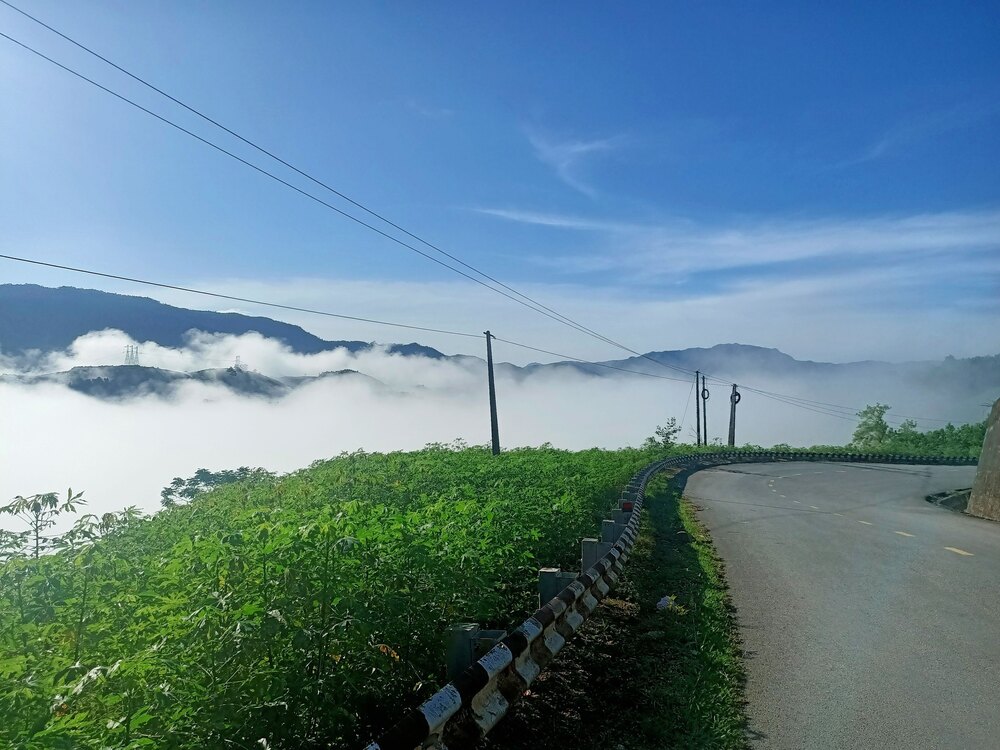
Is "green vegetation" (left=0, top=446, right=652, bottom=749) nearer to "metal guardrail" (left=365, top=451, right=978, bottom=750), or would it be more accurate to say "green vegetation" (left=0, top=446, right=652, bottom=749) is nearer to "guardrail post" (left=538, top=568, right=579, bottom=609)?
"guardrail post" (left=538, top=568, right=579, bottom=609)

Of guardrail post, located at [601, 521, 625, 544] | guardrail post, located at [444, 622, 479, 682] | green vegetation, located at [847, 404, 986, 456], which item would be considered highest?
guardrail post, located at [444, 622, 479, 682]

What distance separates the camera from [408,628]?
5.61 metres

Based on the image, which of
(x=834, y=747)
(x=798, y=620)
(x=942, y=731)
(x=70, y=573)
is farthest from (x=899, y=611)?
(x=70, y=573)

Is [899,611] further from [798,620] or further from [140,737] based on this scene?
[140,737]

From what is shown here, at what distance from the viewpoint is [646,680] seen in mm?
7039

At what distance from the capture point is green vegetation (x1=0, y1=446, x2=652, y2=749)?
3.77 metres

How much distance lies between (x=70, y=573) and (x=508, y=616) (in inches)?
181

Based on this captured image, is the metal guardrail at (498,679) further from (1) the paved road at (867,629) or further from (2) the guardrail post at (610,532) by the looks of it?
(2) the guardrail post at (610,532)

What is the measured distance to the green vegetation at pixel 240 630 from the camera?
148 inches

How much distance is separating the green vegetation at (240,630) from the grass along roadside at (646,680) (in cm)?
94

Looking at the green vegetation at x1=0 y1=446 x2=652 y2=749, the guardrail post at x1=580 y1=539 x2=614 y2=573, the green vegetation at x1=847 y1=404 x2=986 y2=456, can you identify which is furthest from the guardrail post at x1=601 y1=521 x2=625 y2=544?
the green vegetation at x1=847 y1=404 x2=986 y2=456

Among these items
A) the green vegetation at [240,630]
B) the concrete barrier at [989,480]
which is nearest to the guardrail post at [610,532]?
the green vegetation at [240,630]

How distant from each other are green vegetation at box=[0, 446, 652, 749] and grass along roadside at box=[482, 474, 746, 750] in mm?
935

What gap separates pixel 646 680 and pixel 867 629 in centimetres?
321
